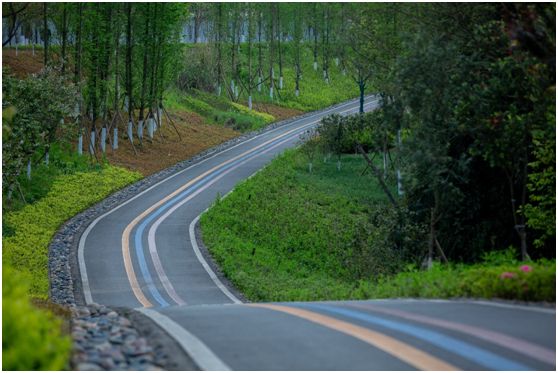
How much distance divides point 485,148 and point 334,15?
81.1 meters

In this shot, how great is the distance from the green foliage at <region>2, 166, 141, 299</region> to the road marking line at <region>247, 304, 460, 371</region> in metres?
16.2

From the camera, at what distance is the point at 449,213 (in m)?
27.5

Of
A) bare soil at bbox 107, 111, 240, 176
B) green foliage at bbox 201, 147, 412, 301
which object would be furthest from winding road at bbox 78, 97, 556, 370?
bare soil at bbox 107, 111, 240, 176

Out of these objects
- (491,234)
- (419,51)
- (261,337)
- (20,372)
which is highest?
(419,51)

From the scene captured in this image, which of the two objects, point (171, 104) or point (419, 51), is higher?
point (419, 51)

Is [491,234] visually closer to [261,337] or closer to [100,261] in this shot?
[100,261]

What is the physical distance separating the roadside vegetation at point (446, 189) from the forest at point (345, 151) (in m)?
0.06

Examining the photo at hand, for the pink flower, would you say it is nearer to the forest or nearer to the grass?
the grass

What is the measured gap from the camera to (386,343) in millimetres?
10250

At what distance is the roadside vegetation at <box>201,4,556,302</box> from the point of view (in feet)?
57.6

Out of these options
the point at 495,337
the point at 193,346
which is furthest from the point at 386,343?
the point at 193,346

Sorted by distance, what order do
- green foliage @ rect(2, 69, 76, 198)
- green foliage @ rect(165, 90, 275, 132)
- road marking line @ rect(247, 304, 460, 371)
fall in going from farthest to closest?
green foliage @ rect(165, 90, 275, 132) < green foliage @ rect(2, 69, 76, 198) < road marking line @ rect(247, 304, 460, 371)

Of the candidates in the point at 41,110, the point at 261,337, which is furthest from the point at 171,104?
the point at 261,337

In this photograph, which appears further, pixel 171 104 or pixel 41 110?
pixel 171 104
